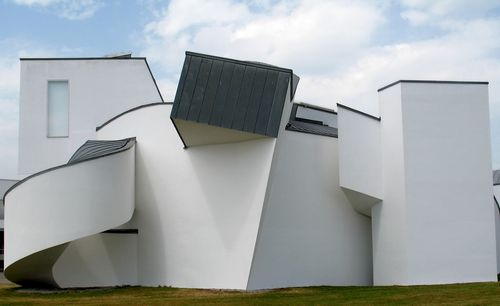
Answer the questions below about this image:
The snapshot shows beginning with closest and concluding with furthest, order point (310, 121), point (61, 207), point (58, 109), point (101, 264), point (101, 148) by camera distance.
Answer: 1. point (61, 207)
2. point (101, 148)
3. point (101, 264)
4. point (310, 121)
5. point (58, 109)

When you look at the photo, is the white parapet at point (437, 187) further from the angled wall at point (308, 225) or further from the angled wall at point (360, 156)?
the angled wall at point (308, 225)

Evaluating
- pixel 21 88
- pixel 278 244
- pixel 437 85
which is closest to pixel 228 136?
pixel 278 244

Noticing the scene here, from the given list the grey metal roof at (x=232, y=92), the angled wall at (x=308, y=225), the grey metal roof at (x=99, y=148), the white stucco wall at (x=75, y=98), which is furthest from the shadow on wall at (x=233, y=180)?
the white stucco wall at (x=75, y=98)

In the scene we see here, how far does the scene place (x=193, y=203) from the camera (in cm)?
1958

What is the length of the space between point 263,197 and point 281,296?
2776 mm

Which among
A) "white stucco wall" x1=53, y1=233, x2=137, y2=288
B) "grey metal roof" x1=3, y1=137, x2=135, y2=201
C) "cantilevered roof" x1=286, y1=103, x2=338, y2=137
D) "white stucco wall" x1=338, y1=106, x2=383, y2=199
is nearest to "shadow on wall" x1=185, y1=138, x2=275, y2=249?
"grey metal roof" x1=3, y1=137, x2=135, y2=201

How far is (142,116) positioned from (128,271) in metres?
5.16

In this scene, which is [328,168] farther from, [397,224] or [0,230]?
[0,230]

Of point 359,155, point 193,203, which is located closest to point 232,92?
point 193,203

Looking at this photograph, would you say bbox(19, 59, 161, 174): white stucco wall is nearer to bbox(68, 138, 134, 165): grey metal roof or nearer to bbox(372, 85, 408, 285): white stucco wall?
bbox(68, 138, 134, 165): grey metal roof

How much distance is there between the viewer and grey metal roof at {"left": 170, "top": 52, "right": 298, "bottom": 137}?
56.6 ft

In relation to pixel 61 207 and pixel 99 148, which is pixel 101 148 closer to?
pixel 99 148

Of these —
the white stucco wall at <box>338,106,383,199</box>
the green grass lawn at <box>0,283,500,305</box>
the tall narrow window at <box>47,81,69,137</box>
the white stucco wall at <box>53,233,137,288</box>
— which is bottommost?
the green grass lawn at <box>0,283,500,305</box>

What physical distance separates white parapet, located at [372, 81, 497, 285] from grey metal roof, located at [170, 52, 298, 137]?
4349mm
